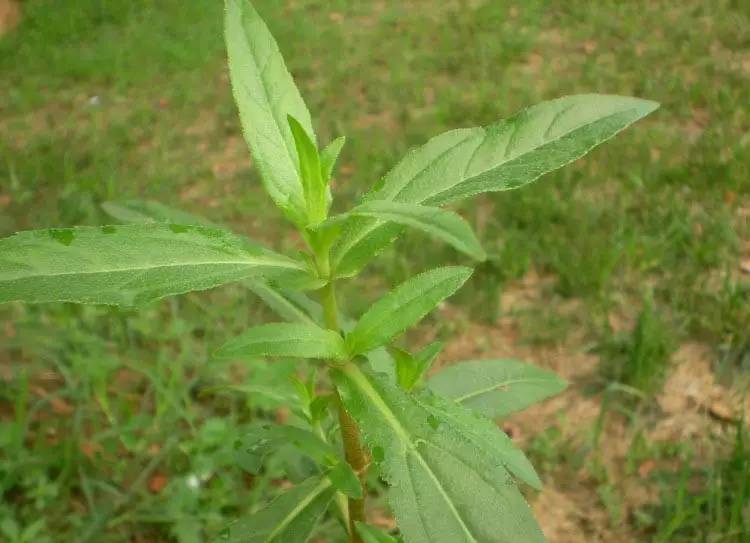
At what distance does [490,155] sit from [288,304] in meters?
0.60

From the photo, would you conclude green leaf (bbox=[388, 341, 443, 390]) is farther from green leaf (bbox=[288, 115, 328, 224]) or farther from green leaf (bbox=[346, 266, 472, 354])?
green leaf (bbox=[288, 115, 328, 224])

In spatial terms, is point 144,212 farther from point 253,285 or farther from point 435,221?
point 435,221

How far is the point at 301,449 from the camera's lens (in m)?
1.47

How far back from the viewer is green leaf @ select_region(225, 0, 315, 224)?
1256 millimetres

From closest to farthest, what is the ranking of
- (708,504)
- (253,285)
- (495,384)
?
(253,285) < (495,384) < (708,504)

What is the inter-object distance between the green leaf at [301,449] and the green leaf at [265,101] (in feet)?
1.53

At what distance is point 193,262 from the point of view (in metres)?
1.13

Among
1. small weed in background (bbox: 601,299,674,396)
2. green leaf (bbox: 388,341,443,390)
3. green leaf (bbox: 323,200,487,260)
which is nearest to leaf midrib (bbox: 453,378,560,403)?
green leaf (bbox: 388,341,443,390)

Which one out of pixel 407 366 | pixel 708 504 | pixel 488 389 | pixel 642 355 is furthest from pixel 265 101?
pixel 642 355

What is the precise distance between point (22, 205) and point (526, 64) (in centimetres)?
315

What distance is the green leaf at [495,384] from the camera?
5.90ft

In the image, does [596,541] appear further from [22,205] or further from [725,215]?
[22,205]

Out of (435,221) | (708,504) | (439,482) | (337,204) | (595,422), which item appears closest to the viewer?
(435,221)

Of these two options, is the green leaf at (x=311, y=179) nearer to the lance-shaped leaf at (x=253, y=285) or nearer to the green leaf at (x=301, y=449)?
the lance-shaped leaf at (x=253, y=285)
